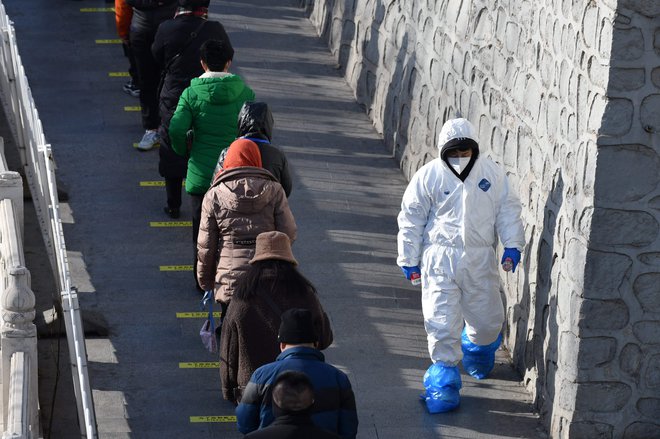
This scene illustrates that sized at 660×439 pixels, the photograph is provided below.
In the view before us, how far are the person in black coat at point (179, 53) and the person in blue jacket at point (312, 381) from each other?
4288 mm

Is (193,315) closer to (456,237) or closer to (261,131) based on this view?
(261,131)

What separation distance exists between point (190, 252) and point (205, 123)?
1397 mm

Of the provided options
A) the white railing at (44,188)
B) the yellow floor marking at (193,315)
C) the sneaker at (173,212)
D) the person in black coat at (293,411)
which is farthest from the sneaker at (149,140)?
the person in black coat at (293,411)

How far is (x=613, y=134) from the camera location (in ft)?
27.6

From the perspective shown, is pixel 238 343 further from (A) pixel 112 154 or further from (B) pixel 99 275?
(A) pixel 112 154

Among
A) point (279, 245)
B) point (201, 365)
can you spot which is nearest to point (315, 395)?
point (279, 245)

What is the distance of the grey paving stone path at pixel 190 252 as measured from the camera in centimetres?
960

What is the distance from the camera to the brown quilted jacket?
30.2 ft

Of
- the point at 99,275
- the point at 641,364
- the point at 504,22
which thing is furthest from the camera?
the point at 99,275

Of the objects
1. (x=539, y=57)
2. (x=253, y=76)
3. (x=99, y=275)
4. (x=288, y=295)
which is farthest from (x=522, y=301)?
(x=253, y=76)

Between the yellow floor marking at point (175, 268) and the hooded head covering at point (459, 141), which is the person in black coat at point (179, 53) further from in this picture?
the hooded head covering at point (459, 141)

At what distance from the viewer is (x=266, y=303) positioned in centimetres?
823

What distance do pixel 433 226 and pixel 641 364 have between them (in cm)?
156

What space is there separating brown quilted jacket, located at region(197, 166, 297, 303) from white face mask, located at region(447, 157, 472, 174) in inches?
42.6
